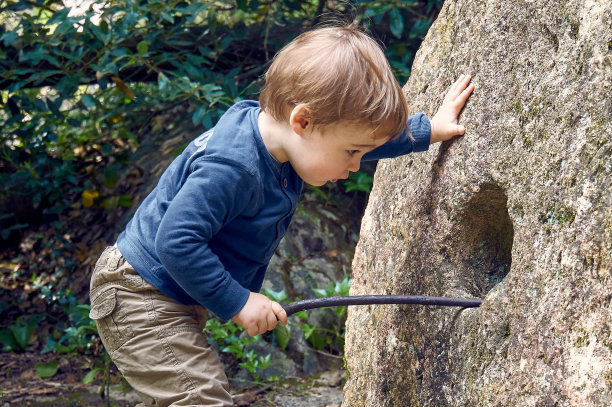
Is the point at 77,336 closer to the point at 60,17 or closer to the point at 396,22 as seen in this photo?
the point at 60,17

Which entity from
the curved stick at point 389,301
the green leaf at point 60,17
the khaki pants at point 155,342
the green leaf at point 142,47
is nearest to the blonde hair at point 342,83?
the curved stick at point 389,301

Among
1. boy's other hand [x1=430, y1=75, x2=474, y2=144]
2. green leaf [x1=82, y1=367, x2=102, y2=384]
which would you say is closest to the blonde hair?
boy's other hand [x1=430, y1=75, x2=474, y2=144]

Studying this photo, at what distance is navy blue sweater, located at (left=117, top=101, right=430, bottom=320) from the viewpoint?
Answer: 1.76 m

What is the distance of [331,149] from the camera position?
1854 mm

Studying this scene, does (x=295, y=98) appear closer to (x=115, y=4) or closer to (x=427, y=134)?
(x=427, y=134)

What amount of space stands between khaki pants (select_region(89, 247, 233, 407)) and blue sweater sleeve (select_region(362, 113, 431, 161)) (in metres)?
0.79

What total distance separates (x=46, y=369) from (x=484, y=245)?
2.71 m

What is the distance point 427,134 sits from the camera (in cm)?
200

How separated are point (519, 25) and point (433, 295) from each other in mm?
786

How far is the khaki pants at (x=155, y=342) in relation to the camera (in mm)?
1992

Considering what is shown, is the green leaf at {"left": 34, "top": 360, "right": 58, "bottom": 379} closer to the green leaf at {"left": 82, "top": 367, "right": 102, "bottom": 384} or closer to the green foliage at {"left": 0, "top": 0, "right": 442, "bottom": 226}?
the green leaf at {"left": 82, "top": 367, "right": 102, "bottom": 384}

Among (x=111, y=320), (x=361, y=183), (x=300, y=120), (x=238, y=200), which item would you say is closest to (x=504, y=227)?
(x=300, y=120)

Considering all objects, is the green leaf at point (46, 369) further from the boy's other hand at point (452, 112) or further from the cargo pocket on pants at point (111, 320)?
the boy's other hand at point (452, 112)

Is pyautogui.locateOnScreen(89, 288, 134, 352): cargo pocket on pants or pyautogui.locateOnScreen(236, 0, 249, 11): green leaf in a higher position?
pyautogui.locateOnScreen(236, 0, 249, 11): green leaf
